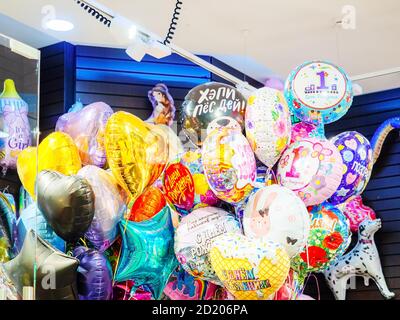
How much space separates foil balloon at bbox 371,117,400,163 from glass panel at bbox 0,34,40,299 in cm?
393

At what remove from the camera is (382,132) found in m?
5.53

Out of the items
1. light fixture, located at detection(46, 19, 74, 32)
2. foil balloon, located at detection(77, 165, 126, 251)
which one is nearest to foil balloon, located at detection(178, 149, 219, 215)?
foil balloon, located at detection(77, 165, 126, 251)

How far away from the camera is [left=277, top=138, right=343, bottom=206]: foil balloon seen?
A: 333cm

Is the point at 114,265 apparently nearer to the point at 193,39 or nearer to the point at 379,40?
the point at 193,39

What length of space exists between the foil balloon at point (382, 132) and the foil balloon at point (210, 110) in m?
2.38

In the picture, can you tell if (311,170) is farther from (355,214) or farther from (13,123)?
(355,214)

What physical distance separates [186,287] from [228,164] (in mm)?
818

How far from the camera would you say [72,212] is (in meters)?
2.96

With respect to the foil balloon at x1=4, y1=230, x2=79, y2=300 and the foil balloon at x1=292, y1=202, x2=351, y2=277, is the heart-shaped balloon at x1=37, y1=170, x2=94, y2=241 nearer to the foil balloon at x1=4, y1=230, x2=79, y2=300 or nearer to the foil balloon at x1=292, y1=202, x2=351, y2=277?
the foil balloon at x1=4, y1=230, x2=79, y2=300

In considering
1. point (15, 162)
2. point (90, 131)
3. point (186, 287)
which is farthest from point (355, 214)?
point (15, 162)

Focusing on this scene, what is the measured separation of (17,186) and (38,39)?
9.01ft

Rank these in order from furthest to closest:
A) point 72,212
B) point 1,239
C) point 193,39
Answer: point 193,39
point 72,212
point 1,239
